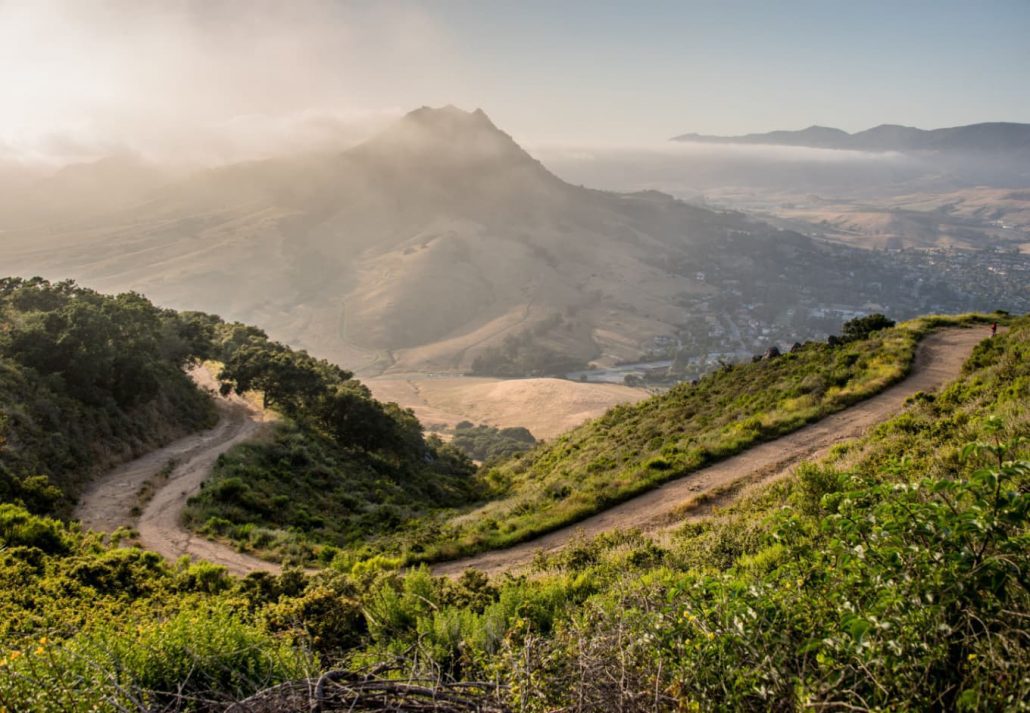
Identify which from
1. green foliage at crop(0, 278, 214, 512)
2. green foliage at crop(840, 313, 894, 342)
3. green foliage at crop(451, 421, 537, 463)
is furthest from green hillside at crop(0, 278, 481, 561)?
green foliage at crop(840, 313, 894, 342)

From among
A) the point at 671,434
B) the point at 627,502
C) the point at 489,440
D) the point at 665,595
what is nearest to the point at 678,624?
the point at 665,595

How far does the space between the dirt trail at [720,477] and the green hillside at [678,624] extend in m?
3.49

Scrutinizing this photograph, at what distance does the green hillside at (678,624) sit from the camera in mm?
3068

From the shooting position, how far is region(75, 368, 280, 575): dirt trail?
14773mm

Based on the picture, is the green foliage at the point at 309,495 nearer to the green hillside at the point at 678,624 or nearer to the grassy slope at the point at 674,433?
the grassy slope at the point at 674,433

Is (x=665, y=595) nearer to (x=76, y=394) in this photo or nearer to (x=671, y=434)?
(x=671, y=434)

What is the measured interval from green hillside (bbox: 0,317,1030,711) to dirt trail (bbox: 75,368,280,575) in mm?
4476

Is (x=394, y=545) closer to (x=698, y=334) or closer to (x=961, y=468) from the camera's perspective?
(x=961, y=468)

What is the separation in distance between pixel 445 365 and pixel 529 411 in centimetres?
5270

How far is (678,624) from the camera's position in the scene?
167 inches

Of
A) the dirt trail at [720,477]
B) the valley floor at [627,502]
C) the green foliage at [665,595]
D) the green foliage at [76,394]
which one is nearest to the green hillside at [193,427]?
the green foliage at [76,394]

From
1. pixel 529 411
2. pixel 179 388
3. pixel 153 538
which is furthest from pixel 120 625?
pixel 529 411

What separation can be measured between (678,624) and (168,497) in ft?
66.4

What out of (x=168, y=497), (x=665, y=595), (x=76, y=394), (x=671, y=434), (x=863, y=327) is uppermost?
(x=665, y=595)
